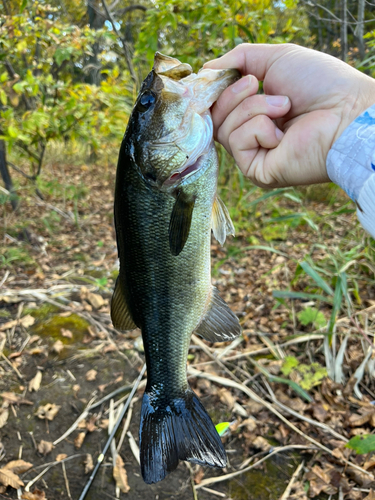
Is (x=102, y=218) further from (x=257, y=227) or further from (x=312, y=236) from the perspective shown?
(x=312, y=236)

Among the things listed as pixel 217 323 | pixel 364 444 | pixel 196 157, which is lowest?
pixel 364 444

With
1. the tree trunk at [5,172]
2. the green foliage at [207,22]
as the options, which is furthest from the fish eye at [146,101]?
the tree trunk at [5,172]

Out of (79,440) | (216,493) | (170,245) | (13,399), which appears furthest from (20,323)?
(170,245)

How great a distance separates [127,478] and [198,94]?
2.42 metres

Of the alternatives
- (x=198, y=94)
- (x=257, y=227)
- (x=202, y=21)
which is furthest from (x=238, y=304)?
(x=202, y=21)

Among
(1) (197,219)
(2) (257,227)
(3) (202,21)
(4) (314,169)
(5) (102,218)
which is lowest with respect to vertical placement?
(5) (102,218)

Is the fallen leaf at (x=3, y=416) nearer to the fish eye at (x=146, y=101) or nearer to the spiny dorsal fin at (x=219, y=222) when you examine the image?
the spiny dorsal fin at (x=219, y=222)

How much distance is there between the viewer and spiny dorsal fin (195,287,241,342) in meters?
1.66

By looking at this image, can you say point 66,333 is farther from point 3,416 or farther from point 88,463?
point 88,463

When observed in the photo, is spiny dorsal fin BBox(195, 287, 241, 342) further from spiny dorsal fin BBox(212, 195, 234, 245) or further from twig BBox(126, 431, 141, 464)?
twig BBox(126, 431, 141, 464)

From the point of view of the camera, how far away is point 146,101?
4.75 feet

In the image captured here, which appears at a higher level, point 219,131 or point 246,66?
point 246,66

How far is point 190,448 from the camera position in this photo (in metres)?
1.54

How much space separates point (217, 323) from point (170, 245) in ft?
1.57
